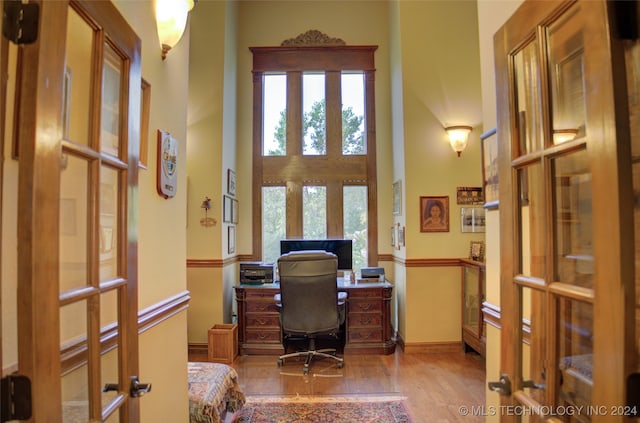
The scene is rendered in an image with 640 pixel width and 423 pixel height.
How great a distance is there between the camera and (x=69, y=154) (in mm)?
882

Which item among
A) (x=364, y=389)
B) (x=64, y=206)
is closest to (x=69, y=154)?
(x=64, y=206)

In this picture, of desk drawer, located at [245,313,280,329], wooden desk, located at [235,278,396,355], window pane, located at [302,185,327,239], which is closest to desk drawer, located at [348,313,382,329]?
wooden desk, located at [235,278,396,355]

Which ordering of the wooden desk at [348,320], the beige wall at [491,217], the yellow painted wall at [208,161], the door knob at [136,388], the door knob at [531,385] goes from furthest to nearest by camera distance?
the yellow painted wall at [208,161] → the wooden desk at [348,320] → the beige wall at [491,217] → the door knob at [136,388] → the door knob at [531,385]

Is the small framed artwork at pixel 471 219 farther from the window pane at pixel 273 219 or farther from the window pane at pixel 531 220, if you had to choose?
the window pane at pixel 531 220

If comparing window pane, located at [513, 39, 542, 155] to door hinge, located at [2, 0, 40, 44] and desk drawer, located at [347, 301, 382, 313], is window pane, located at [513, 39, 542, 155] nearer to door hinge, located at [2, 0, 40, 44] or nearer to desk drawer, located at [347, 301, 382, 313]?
Answer: door hinge, located at [2, 0, 40, 44]

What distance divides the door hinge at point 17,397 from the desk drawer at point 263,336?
10.7 ft

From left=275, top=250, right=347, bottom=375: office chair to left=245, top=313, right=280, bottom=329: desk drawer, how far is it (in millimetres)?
469

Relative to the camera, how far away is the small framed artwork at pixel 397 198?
430 cm

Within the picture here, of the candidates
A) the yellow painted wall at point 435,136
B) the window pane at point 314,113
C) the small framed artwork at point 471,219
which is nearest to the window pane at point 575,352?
the yellow painted wall at point 435,136

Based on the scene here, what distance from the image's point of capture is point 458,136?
13.3 ft

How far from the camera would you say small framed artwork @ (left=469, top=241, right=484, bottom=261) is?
12.9ft

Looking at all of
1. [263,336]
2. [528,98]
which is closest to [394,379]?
[263,336]

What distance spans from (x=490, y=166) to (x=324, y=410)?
2.11m

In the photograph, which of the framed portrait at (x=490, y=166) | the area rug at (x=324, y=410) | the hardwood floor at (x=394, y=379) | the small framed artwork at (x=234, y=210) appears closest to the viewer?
the framed portrait at (x=490, y=166)
